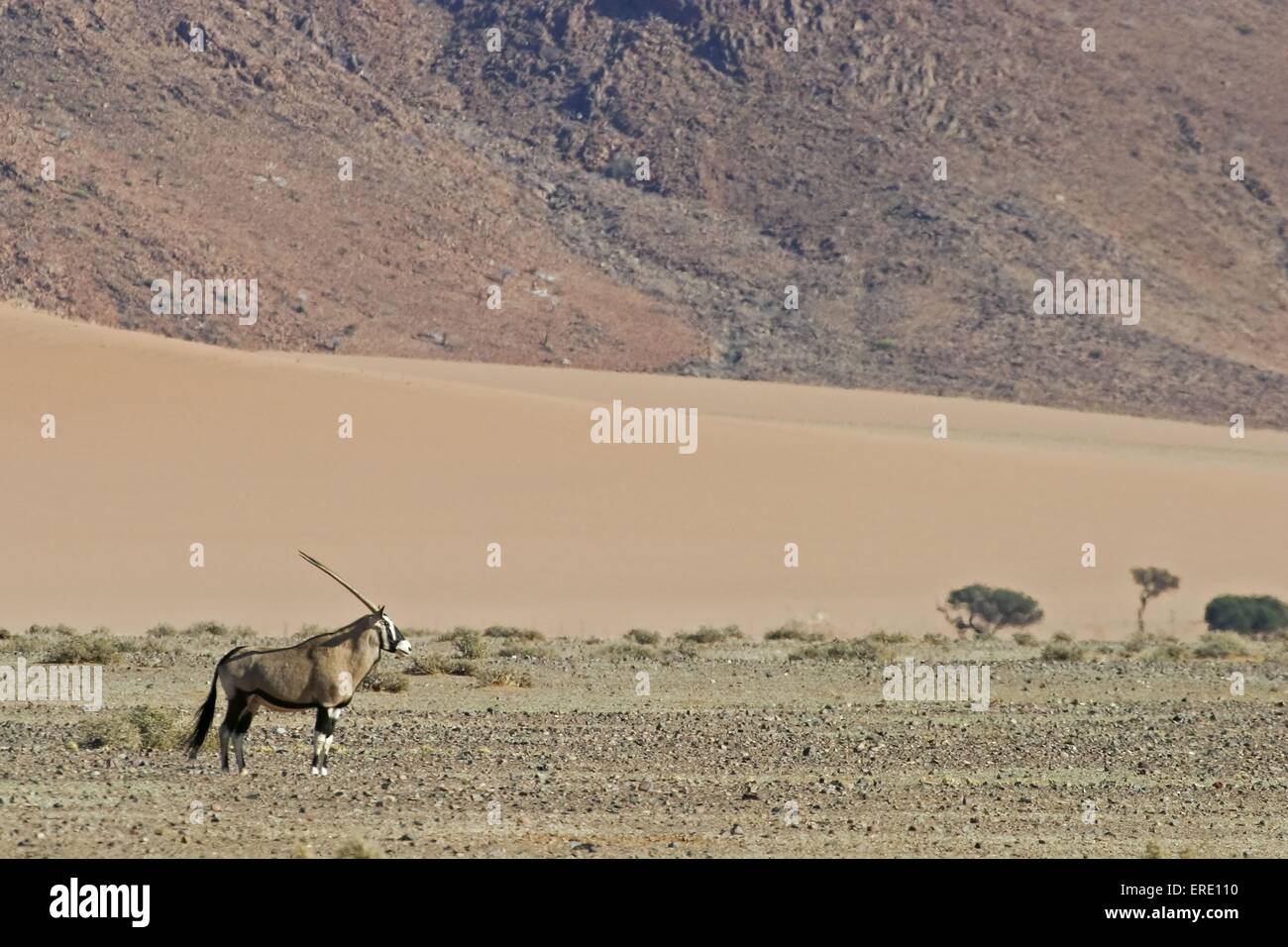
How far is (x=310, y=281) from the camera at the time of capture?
67562mm

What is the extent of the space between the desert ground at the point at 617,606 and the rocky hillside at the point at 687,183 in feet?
17.4

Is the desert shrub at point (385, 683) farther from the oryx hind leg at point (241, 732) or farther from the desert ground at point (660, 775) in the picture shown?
the oryx hind leg at point (241, 732)

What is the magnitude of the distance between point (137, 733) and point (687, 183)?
67.0 metres

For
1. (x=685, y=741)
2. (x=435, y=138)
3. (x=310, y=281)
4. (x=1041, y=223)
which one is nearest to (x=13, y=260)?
(x=310, y=281)

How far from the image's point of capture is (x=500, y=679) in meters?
20.4

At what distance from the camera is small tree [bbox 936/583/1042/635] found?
1405 inches

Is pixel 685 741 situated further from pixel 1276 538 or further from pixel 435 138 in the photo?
pixel 435 138

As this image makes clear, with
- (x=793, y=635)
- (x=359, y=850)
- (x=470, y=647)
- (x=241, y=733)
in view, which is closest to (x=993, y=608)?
(x=793, y=635)

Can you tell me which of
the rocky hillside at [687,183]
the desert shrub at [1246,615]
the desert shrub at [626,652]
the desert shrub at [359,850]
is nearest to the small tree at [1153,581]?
the desert shrub at [1246,615]

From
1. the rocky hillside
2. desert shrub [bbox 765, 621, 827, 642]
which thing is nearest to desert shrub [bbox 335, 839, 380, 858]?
desert shrub [bbox 765, 621, 827, 642]

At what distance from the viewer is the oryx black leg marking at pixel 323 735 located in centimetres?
1133

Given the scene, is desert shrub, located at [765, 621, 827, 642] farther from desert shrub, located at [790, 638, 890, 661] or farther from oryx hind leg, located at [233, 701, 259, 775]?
oryx hind leg, located at [233, 701, 259, 775]

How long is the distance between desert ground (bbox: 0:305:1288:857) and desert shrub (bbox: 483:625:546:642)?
543mm
